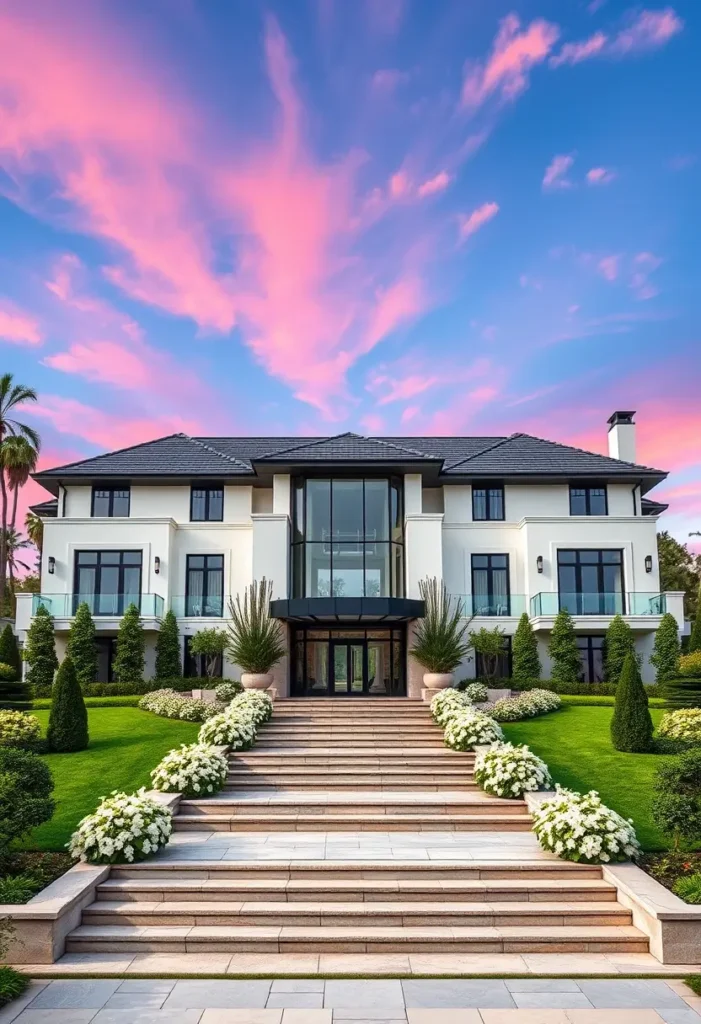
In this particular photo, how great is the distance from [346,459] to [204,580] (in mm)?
6699

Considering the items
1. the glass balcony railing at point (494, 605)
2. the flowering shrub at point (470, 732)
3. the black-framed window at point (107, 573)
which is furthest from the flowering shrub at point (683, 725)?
the black-framed window at point (107, 573)

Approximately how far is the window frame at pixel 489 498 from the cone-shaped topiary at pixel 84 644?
13424mm

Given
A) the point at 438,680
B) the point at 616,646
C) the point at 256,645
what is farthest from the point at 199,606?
the point at 616,646

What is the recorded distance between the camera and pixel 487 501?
2756cm

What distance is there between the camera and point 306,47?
14.7 meters

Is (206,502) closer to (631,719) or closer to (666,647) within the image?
(666,647)

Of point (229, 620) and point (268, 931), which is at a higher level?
point (229, 620)

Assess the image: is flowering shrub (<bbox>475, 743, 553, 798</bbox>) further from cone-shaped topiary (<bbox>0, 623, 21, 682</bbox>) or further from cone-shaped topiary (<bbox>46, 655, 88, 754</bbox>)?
cone-shaped topiary (<bbox>0, 623, 21, 682</bbox>)

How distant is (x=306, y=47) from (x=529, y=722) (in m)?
16.0

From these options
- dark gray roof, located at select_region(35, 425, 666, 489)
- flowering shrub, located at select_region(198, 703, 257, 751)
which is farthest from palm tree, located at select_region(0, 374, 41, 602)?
flowering shrub, located at select_region(198, 703, 257, 751)

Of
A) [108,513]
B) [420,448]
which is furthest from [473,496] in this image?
[108,513]

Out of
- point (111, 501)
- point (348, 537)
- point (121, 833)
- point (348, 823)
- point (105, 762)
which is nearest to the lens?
point (121, 833)

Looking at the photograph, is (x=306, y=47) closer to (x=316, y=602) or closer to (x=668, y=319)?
(x=668, y=319)

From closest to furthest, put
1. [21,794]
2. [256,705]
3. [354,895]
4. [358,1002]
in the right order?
[358,1002] → [354,895] → [21,794] → [256,705]
